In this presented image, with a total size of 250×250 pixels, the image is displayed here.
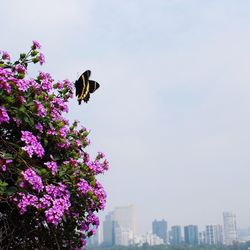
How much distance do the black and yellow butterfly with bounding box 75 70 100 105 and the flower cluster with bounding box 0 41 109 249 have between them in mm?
209

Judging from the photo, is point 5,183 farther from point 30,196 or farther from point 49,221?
point 49,221

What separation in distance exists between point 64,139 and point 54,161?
0.88 feet

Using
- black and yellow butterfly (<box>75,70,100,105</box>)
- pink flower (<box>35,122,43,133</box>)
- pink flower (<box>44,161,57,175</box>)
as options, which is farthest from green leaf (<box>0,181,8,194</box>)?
black and yellow butterfly (<box>75,70,100,105</box>)

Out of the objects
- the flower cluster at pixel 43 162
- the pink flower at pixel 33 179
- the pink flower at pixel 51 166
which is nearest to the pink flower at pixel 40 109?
the flower cluster at pixel 43 162

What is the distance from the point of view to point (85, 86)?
4.74 metres

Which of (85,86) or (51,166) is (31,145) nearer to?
(51,166)

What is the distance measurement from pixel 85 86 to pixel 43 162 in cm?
101

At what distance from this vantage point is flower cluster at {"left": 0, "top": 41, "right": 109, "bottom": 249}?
361cm

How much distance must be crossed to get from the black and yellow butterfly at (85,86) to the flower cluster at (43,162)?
209 mm

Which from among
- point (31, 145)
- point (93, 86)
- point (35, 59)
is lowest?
point (31, 145)

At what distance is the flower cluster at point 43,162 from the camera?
3.61 metres

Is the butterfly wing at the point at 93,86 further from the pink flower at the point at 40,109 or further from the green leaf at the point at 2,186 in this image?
the green leaf at the point at 2,186

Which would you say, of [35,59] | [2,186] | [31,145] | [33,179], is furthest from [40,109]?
[35,59]

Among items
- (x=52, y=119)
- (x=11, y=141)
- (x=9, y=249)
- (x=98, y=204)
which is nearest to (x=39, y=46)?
(x=52, y=119)
